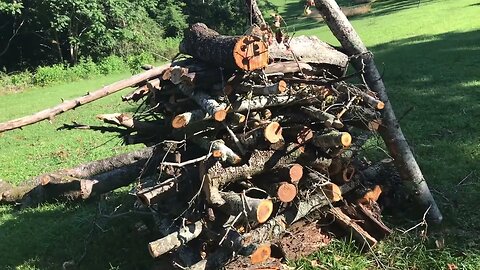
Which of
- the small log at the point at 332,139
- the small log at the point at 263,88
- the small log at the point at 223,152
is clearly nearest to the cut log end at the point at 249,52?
Result: the small log at the point at 263,88

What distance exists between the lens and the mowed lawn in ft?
19.9

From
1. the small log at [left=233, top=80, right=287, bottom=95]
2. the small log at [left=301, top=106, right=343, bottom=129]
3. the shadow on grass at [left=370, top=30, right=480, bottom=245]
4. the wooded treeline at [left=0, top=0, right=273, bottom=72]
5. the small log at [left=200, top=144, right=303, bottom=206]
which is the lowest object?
the wooded treeline at [left=0, top=0, right=273, bottom=72]

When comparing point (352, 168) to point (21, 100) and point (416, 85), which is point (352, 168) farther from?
point (21, 100)

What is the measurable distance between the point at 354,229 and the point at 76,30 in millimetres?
33554

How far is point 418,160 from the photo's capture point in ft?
28.1

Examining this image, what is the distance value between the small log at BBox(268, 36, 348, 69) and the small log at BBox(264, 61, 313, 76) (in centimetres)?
10

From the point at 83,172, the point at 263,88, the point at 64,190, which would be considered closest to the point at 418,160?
the point at 263,88

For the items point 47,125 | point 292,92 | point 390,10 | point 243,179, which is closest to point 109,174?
point 243,179

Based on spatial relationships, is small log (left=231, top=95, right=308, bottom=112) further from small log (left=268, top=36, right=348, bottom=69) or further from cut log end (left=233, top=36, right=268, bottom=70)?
small log (left=268, top=36, right=348, bottom=69)

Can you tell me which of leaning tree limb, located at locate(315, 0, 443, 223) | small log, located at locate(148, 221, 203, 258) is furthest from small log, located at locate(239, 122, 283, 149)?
leaning tree limb, located at locate(315, 0, 443, 223)

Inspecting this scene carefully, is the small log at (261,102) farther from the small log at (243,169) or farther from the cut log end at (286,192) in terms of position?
the cut log end at (286,192)

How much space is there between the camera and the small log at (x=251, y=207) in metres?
5.37

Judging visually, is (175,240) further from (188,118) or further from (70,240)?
(70,240)

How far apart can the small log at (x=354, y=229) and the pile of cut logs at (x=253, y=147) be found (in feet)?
0.05
